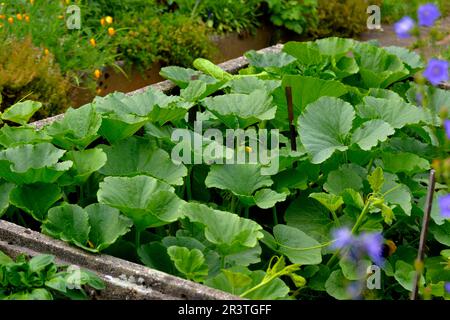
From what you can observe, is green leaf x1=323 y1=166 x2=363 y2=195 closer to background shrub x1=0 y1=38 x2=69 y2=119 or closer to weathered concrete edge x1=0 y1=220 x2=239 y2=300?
weathered concrete edge x1=0 y1=220 x2=239 y2=300

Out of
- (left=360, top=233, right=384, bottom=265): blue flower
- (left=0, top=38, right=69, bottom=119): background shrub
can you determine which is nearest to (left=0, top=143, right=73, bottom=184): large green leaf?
(left=360, top=233, right=384, bottom=265): blue flower

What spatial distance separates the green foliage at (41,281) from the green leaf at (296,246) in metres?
0.56

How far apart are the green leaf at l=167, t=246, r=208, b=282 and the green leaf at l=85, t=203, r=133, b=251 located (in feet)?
0.52

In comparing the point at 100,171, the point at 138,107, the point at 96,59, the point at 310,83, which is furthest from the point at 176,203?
the point at 96,59

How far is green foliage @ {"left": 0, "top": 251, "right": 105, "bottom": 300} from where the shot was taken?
6.46ft

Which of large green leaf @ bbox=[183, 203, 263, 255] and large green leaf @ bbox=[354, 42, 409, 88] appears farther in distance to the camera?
large green leaf @ bbox=[354, 42, 409, 88]

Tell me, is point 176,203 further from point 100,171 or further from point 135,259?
point 100,171

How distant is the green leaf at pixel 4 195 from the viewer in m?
2.36

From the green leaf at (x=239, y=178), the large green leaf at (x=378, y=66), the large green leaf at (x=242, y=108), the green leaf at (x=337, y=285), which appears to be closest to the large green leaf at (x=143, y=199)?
the green leaf at (x=239, y=178)

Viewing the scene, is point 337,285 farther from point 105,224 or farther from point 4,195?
point 4,195

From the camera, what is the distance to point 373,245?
2.21 metres

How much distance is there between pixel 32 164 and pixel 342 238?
34.4 inches

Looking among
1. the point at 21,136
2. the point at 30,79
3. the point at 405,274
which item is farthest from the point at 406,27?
the point at 30,79

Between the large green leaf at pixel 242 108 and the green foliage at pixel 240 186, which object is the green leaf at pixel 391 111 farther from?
the large green leaf at pixel 242 108
